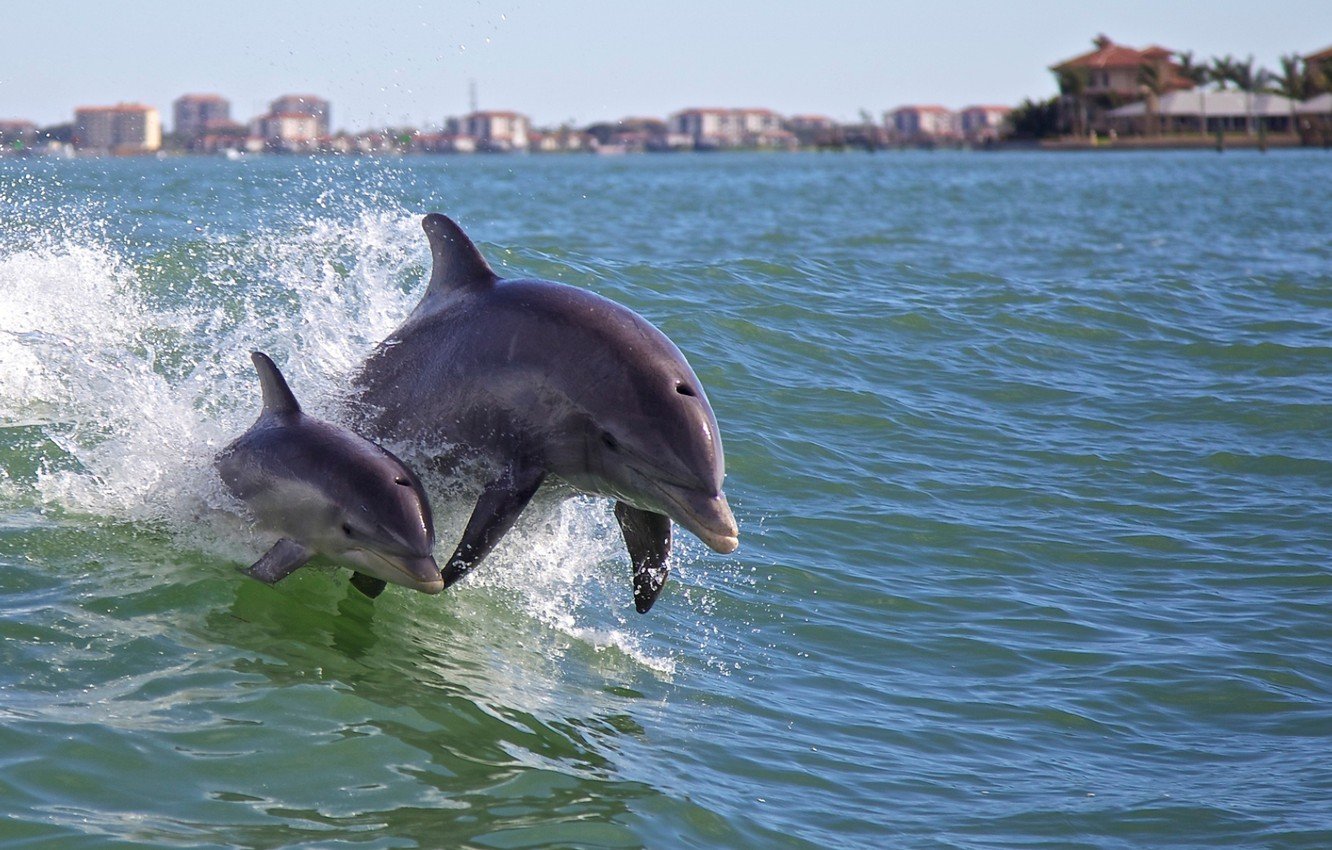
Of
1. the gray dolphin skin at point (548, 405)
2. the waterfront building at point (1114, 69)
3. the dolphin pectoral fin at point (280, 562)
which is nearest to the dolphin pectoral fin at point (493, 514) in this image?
the gray dolphin skin at point (548, 405)

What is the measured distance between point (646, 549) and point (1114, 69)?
141954 millimetres

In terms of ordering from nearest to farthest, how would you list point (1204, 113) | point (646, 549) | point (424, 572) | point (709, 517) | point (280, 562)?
point (709, 517) → point (424, 572) → point (280, 562) → point (646, 549) → point (1204, 113)

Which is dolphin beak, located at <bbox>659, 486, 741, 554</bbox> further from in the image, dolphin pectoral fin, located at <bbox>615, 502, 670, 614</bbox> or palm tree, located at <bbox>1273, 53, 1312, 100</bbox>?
palm tree, located at <bbox>1273, 53, 1312, 100</bbox>

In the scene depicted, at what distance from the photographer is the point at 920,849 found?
5871 millimetres

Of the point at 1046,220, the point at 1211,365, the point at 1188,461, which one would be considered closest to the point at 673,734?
the point at 1188,461

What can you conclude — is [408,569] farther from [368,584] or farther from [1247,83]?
[1247,83]

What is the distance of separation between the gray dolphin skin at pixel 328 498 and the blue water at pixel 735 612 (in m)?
0.33

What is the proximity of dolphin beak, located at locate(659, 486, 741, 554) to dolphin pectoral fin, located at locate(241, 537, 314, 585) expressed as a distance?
1759mm

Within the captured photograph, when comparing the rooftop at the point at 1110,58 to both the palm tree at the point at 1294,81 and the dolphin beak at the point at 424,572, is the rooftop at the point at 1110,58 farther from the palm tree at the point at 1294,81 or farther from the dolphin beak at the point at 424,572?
the dolphin beak at the point at 424,572

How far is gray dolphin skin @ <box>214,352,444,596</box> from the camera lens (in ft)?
21.1

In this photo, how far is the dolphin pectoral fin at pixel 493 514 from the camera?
6.53 meters

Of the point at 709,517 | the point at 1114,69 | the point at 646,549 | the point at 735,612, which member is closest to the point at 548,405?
the point at 646,549

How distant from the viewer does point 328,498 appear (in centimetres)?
659

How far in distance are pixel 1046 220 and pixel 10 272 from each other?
3053cm
